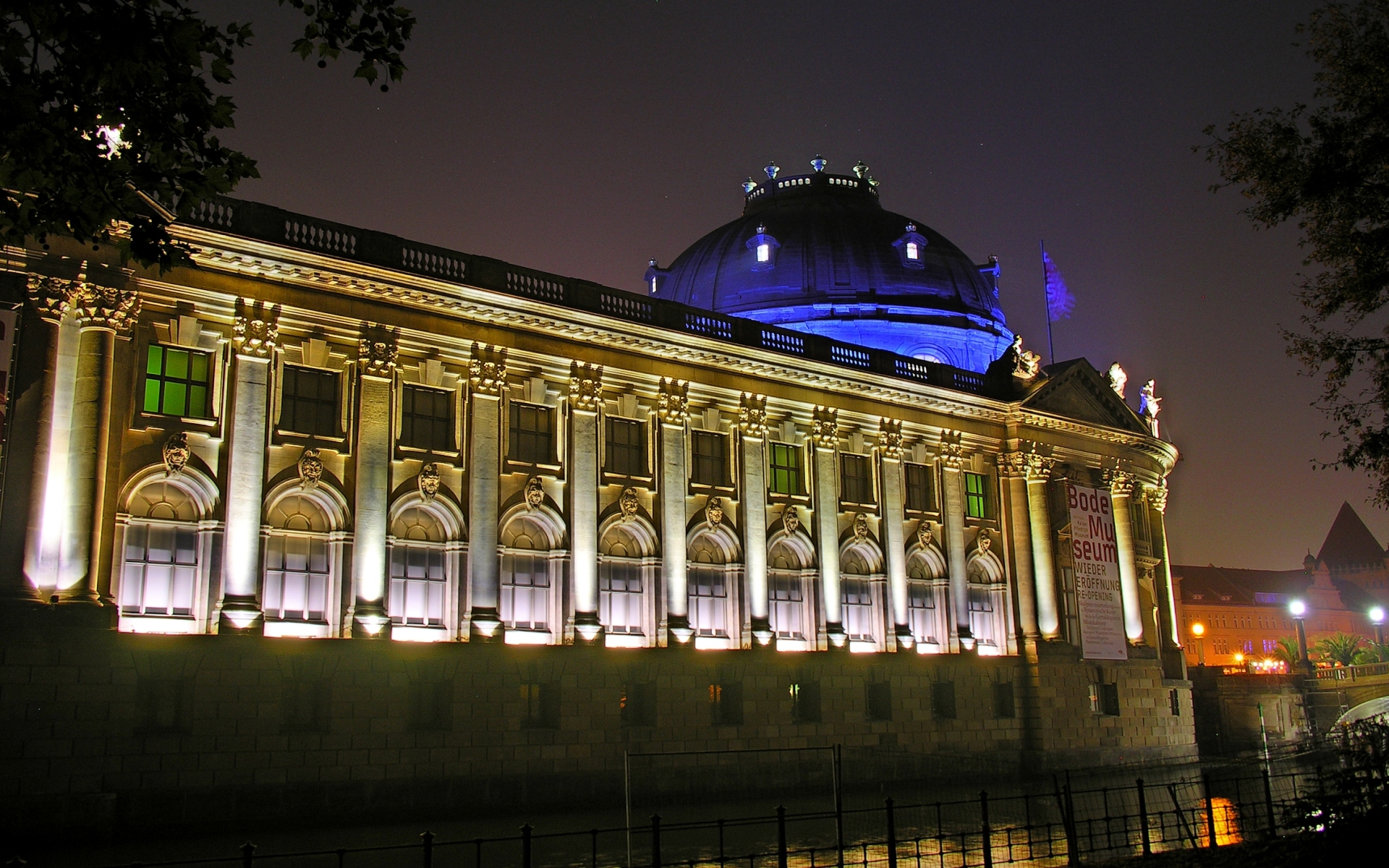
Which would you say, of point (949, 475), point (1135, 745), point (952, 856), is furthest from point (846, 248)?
point (952, 856)

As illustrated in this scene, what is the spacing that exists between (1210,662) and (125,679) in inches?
4819

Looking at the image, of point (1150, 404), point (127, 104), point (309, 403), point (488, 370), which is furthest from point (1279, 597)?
point (127, 104)

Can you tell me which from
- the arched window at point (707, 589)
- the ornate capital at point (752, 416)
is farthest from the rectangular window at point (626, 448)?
the ornate capital at point (752, 416)

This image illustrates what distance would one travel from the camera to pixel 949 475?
49969 mm

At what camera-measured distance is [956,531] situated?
4947 centimetres

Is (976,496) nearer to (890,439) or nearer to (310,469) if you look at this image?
(890,439)

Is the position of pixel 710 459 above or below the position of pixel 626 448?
above

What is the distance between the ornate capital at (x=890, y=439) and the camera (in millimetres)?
47969

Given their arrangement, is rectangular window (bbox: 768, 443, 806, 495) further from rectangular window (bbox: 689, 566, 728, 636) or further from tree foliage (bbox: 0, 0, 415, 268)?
tree foliage (bbox: 0, 0, 415, 268)

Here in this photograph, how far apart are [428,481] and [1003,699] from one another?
26136mm

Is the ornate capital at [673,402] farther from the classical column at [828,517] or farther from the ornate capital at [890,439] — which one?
the ornate capital at [890,439]

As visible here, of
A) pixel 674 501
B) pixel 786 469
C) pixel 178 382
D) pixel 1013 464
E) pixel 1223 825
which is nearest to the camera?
pixel 1223 825

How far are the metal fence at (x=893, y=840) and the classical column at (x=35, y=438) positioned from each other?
8889 mm

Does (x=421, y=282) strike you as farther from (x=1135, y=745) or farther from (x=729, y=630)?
(x=1135, y=745)
